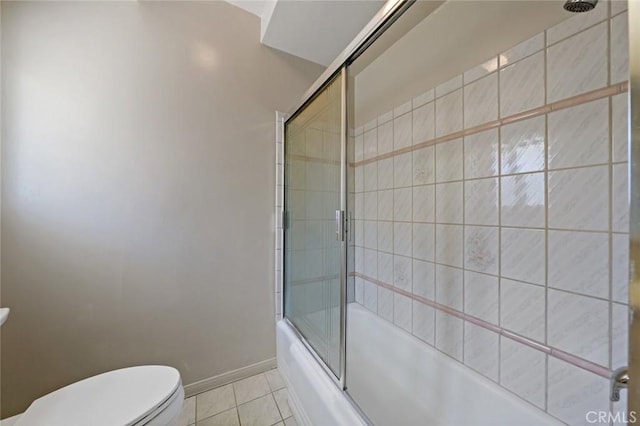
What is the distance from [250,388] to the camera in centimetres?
159

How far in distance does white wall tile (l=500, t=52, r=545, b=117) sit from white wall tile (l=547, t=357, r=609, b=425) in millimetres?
1038

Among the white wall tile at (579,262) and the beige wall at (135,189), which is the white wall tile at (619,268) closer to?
the white wall tile at (579,262)

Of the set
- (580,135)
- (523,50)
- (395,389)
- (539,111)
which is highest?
(523,50)

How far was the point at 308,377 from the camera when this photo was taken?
3.90ft

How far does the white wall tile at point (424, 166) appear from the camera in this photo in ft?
4.83

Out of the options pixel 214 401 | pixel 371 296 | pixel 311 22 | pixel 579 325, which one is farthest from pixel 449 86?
pixel 214 401

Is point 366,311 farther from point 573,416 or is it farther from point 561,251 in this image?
point 561,251

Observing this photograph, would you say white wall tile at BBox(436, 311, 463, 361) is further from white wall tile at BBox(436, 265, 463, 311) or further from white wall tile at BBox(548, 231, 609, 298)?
white wall tile at BBox(548, 231, 609, 298)

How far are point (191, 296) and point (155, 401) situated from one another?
638 mm

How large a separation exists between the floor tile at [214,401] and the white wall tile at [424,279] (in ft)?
4.36

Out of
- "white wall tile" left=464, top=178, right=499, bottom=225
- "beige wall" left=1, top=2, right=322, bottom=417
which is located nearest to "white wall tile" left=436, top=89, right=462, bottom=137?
"white wall tile" left=464, top=178, right=499, bottom=225

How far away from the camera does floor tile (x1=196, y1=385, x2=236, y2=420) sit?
1399 millimetres

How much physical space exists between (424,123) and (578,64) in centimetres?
69

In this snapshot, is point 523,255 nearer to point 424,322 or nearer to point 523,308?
A: point 523,308
